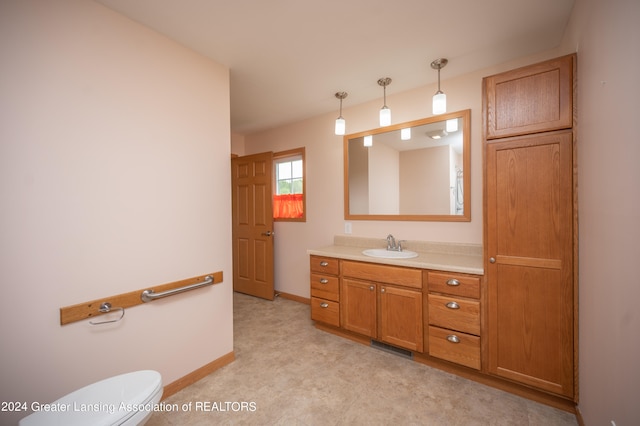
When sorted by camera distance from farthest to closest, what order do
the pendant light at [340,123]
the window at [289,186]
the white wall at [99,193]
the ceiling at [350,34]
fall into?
1. the window at [289,186]
2. the pendant light at [340,123]
3. the ceiling at [350,34]
4. the white wall at [99,193]

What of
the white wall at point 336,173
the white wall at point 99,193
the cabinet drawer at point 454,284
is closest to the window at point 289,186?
the white wall at point 336,173

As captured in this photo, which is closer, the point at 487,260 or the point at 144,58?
the point at 144,58

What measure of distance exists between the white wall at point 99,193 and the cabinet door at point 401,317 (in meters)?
1.43

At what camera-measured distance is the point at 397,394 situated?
1761mm

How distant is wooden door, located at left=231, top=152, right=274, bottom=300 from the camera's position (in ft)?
11.9

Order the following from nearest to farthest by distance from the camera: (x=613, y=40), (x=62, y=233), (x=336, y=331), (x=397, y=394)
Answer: (x=613, y=40) < (x=62, y=233) < (x=397, y=394) < (x=336, y=331)

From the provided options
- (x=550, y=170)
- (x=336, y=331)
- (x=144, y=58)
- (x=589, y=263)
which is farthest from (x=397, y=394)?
(x=144, y=58)

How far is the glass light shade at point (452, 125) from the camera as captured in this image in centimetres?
235

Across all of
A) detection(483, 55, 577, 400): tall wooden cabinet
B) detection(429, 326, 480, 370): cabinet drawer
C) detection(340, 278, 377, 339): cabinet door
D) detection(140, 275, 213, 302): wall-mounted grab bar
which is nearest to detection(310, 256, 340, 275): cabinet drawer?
detection(340, 278, 377, 339): cabinet door

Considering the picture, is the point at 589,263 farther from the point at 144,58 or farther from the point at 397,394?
the point at 144,58

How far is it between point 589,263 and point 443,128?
5.07 ft

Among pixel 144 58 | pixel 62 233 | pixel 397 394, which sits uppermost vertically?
pixel 144 58

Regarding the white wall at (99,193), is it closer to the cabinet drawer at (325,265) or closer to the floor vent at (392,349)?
the cabinet drawer at (325,265)

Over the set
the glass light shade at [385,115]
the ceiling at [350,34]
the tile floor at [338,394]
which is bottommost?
the tile floor at [338,394]
